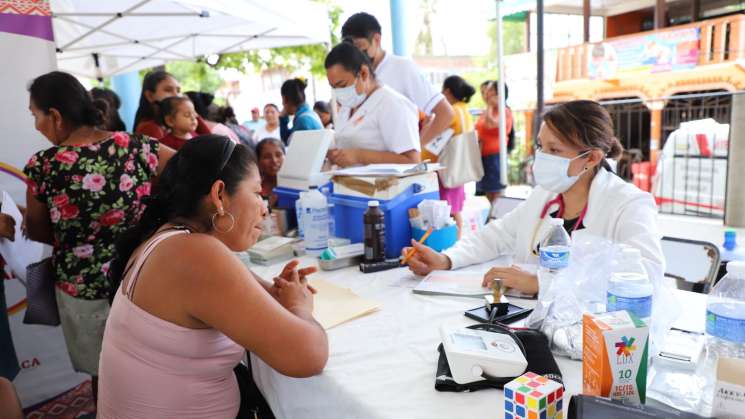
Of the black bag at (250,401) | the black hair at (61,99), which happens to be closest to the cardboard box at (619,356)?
the black bag at (250,401)

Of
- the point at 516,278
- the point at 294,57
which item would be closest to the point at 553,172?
the point at 516,278

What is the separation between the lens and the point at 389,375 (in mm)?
1178

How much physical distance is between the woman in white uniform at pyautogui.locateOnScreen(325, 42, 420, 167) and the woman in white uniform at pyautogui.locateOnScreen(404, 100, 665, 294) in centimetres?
72

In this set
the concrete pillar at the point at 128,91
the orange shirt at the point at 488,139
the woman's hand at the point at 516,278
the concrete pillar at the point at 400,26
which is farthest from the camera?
the concrete pillar at the point at 128,91

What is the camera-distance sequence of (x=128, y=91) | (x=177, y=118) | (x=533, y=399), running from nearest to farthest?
(x=533, y=399) < (x=177, y=118) < (x=128, y=91)

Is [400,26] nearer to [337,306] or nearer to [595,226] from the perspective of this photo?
[595,226]

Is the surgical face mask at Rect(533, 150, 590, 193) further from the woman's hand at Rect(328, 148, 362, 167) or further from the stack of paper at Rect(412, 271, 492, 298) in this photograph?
the woman's hand at Rect(328, 148, 362, 167)

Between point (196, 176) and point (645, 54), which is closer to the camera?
point (196, 176)

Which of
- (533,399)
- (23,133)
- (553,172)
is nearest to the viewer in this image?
(533,399)

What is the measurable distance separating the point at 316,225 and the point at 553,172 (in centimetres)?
99

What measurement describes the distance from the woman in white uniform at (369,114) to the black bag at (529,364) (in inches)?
57.6

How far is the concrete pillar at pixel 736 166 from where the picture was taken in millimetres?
4633

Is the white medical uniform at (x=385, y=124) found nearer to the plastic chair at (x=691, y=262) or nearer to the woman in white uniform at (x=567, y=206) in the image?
the woman in white uniform at (x=567, y=206)

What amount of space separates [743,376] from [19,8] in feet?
11.0
